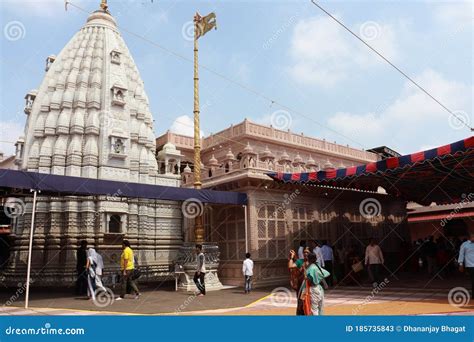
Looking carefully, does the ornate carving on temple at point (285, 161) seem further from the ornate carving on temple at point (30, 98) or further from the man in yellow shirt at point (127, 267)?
the ornate carving on temple at point (30, 98)

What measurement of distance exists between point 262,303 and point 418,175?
7.11m

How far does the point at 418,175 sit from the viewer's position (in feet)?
43.7

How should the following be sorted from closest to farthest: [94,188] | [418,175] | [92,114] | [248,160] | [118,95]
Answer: [94,188] < [418,175] < [248,160] < [92,114] < [118,95]

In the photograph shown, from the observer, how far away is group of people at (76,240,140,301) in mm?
11377

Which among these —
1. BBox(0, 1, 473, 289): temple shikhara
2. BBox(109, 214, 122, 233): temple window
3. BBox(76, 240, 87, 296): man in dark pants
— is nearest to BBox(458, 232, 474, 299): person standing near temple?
BBox(0, 1, 473, 289): temple shikhara

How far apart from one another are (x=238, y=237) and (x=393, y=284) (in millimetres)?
5917

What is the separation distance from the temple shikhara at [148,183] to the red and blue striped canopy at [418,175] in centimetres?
7

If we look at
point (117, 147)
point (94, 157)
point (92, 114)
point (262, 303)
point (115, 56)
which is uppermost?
point (115, 56)

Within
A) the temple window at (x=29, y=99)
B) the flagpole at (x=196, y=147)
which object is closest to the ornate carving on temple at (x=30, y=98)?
the temple window at (x=29, y=99)

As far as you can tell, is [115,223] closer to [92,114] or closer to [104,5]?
[92,114]

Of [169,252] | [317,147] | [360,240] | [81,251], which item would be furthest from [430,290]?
[317,147]

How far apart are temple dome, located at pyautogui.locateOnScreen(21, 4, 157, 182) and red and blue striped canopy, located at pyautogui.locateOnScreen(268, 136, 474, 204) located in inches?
498

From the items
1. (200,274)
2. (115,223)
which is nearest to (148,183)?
(115,223)

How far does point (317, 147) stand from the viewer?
104 ft
